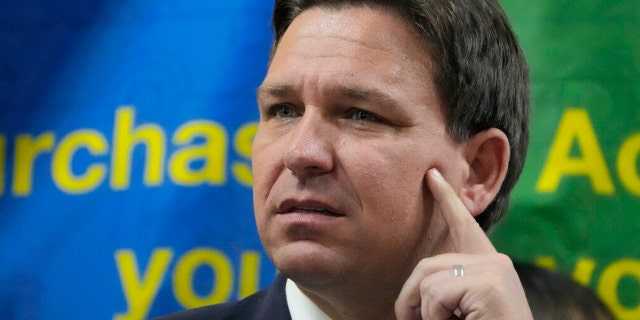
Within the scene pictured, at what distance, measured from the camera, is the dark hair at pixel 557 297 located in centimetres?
289

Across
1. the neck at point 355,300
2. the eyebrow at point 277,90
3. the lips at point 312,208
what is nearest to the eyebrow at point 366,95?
the eyebrow at point 277,90

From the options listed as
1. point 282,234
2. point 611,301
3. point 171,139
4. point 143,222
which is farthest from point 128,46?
point 611,301

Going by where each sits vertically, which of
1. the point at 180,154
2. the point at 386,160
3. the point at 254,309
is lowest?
the point at 254,309

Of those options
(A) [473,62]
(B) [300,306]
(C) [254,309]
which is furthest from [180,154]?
(A) [473,62]

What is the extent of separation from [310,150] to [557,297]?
1018mm

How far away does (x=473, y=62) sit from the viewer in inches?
100

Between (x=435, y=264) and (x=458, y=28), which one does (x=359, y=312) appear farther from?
(x=458, y=28)

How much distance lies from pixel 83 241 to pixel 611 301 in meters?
1.58

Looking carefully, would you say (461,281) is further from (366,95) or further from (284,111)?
(284,111)

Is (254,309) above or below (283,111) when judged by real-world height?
below

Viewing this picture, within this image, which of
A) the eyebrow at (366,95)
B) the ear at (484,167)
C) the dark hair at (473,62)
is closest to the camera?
the eyebrow at (366,95)

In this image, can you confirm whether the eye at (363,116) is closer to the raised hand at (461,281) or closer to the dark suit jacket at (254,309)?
the raised hand at (461,281)

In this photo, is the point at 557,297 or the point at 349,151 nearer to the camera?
the point at 349,151

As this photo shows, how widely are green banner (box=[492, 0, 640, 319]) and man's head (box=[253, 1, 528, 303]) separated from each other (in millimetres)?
359
